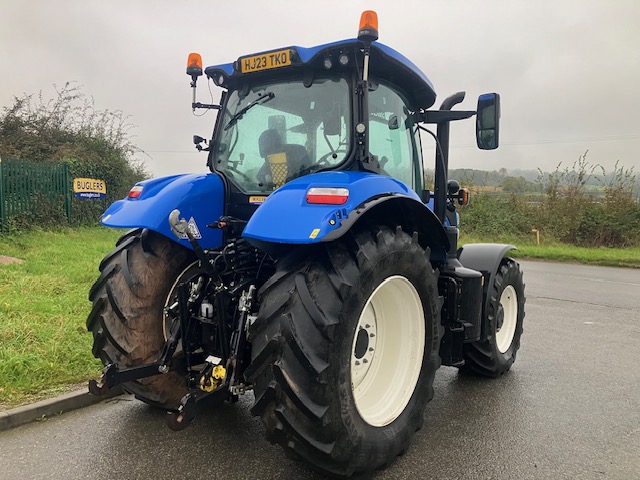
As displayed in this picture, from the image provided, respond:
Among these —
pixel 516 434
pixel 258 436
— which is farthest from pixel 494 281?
pixel 258 436

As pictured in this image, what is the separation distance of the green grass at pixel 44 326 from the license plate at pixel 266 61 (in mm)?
2594

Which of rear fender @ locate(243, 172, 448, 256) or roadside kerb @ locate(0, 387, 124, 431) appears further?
roadside kerb @ locate(0, 387, 124, 431)

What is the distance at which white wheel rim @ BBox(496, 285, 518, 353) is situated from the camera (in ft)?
15.1

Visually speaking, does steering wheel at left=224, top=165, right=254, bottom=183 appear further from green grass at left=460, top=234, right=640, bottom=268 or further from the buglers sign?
green grass at left=460, top=234, right=640, bottom=268

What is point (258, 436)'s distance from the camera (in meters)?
3.10

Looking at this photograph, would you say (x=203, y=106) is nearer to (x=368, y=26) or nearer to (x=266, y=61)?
(x=266, y=61)

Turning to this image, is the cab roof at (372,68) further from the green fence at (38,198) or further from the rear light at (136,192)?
the green fence at (38,198)

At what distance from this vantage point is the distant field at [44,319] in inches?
142

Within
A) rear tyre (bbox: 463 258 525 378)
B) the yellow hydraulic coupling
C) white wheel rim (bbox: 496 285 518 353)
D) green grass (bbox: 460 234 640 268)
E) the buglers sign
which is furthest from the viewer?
green grass (bbox: 460 234 640 268)

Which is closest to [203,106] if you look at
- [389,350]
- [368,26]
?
[368,26]

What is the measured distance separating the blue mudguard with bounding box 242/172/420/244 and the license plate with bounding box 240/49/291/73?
0.87 m

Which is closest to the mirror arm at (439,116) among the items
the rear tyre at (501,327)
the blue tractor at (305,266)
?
the blue tractor at (305,266)

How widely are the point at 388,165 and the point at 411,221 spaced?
60 centimetres

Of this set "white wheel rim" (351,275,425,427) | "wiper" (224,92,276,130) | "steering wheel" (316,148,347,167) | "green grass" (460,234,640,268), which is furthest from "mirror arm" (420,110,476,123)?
"green grass" (460,234,640,268)
